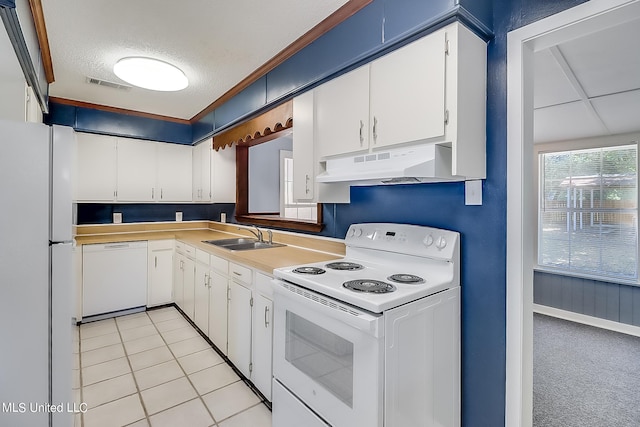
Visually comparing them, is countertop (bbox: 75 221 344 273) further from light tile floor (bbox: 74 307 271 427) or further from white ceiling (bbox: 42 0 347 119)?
white ceiling (bbox: 42 0 347 119)

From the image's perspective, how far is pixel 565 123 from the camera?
3.26m

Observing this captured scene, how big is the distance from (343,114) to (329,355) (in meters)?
1.31

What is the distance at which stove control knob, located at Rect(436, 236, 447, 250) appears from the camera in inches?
62.1

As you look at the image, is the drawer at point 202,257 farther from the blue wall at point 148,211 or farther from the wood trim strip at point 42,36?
the wood trim strip at point 42,36

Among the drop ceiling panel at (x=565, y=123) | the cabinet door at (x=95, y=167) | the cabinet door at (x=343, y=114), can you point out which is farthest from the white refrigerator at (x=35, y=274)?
the drop ceiling panel at (x=565, y=123)

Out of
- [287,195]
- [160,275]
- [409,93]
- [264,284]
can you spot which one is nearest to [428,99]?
[409,93]

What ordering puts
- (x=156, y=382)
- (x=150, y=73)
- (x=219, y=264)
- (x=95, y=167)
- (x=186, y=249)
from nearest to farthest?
1. (x=156, y=382)
2. (x=150, y=73)
3. (x=219, y=264)
4. (x=186, y=249)
5. (x=95, y=167)

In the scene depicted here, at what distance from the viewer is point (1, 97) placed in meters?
1.72

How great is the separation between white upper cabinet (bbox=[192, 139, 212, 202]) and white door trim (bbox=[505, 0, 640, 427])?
11.1ft

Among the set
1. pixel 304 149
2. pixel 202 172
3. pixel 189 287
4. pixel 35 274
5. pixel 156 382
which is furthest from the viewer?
pixel 202 172

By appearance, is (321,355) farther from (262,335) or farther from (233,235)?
(233,235)

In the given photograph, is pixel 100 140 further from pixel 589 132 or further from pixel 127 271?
pixel 589 132

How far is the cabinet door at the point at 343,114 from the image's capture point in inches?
67.4

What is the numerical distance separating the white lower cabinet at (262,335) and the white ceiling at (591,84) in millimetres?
2238
